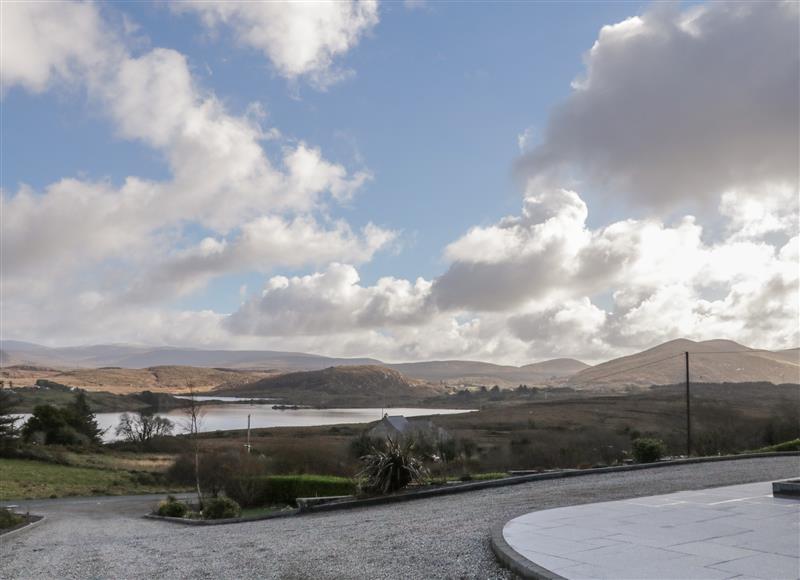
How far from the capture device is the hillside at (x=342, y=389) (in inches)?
6476

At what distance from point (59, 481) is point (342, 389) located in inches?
5324

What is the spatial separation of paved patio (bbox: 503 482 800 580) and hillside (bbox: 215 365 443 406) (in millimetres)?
144983

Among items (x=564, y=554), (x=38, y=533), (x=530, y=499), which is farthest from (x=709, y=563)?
(x=38, y=533)

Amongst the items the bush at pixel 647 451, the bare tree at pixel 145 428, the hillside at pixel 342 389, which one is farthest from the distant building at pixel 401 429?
the hillside at pixel 342 389

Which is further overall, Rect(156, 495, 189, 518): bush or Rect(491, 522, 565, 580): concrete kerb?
Rect(156, 495, 189, 518): bush

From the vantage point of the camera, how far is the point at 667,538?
727 centimetres

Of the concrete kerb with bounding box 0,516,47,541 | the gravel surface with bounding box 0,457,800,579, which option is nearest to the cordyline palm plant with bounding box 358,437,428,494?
the gravel surface with bounding box 0,457,800,579

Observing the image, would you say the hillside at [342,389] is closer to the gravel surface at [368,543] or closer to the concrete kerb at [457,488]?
the concrete kerb at [457,488]

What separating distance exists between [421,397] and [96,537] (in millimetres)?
162631

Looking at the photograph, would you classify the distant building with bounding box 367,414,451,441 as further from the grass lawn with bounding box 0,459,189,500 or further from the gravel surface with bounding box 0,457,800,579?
the gravel surface with bounding box 0,457,800,579

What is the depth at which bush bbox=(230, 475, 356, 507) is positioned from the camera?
2233cm

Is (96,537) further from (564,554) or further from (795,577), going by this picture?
(795,577)

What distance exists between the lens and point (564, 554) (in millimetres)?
6617

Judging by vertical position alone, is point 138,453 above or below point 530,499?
below
